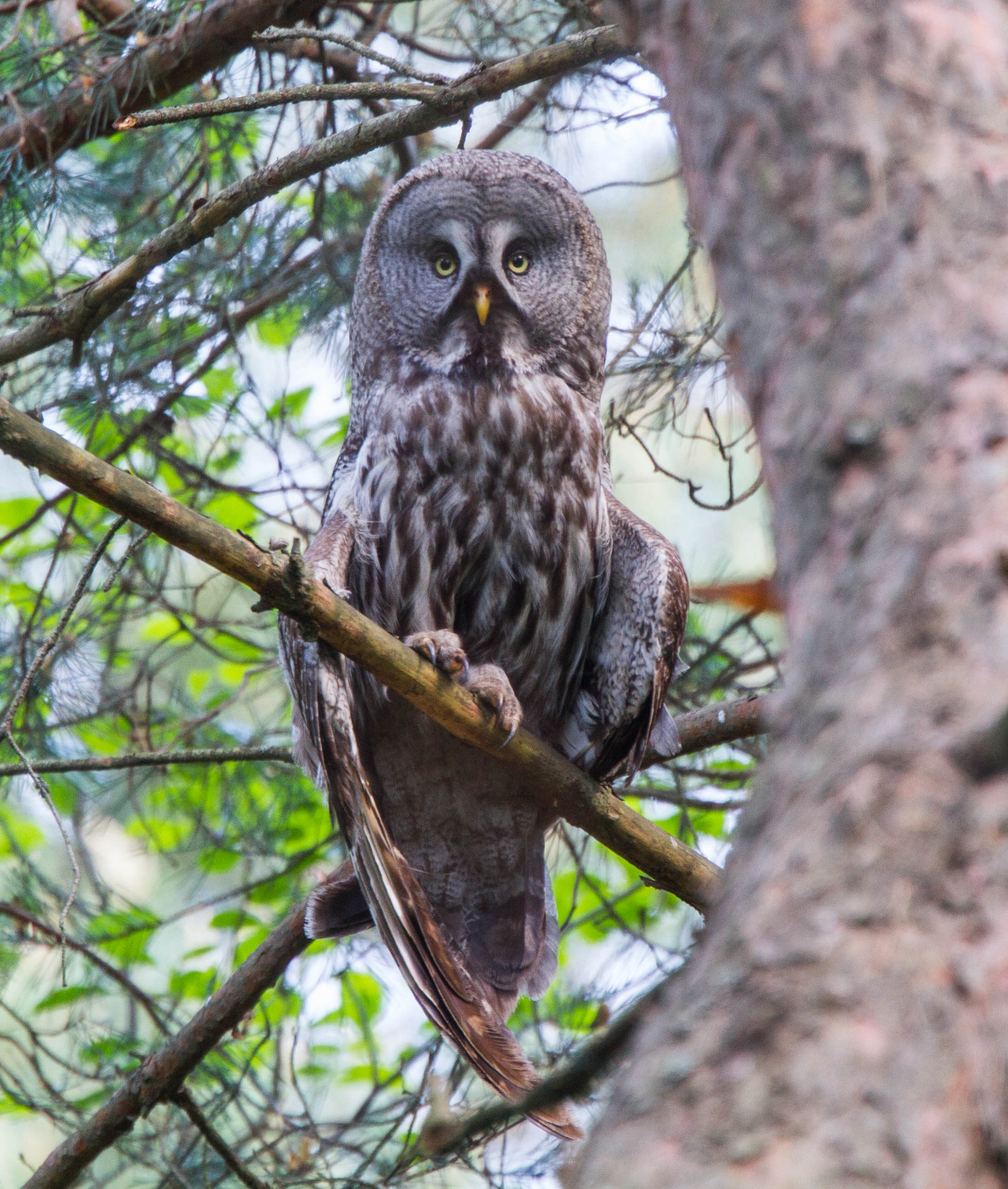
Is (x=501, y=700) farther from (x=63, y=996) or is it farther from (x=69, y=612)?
(x=63, y=996)

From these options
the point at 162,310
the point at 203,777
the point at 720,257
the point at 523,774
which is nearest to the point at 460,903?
the point at 523,774

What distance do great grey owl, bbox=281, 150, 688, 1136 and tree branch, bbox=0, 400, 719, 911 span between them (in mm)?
197

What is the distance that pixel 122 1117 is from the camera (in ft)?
8.79

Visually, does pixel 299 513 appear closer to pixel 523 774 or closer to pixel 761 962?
pixel 523 774

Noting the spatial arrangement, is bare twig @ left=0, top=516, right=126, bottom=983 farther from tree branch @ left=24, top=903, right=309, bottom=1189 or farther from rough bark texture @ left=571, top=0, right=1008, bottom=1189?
rough bark texture @ left=571, top=0, right=1008, bottom=1189

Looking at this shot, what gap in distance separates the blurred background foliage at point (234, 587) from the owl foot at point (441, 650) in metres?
0.65

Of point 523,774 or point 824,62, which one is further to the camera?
point 523,774

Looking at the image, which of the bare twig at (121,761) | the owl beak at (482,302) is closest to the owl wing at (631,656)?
the owl beak at (482,302)

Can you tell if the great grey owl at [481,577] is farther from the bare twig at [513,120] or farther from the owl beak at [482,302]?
the bare twig at [513,120]

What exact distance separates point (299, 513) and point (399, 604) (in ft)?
3.73

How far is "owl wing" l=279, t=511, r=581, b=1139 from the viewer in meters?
2.49

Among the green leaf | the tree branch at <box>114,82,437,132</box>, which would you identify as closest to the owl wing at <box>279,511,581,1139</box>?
the tree branch at <box>114,82,437,132</box>

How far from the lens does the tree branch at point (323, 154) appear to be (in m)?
2.44

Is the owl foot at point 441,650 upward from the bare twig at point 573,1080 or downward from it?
upward
